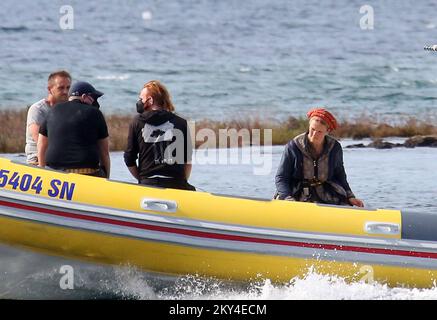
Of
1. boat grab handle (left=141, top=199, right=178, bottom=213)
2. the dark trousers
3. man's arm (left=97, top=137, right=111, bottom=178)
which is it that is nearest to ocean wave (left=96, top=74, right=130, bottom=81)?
man's arm (left=97, top=137, right=111, bottom=178)

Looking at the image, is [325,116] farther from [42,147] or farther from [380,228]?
[42,147]

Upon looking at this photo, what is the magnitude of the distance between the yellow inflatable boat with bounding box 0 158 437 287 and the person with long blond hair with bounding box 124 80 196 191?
227 mm

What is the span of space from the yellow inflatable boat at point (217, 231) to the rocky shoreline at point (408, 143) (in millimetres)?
→ 10090

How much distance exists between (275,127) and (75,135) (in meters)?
11.2

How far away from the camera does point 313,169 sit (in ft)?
26.4

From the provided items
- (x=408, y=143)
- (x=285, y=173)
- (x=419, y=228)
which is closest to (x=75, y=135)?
(x=285, y=173)

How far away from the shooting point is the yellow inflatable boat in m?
7.77

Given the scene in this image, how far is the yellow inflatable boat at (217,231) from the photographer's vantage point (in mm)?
7773

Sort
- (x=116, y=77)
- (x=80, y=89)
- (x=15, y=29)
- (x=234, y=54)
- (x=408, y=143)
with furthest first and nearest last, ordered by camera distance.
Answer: (x=15, y=29)
(x=234, y=54)
(x=116, y=77)
(x=408, y=143)
(x=80, y=89)

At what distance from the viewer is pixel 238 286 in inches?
311

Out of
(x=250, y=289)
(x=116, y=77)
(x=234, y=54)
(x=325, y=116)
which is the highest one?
(x=234, y=54)
